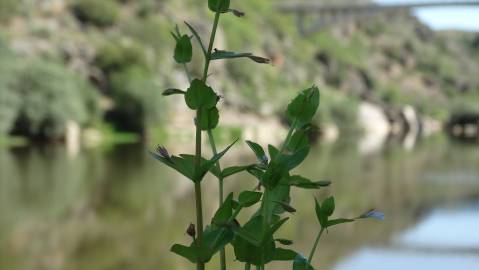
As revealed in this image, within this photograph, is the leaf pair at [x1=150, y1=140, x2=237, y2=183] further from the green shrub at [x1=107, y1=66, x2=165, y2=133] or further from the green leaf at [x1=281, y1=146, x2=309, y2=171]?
the green shrub at [x1=107, y1=66, x2=165, y2=133]

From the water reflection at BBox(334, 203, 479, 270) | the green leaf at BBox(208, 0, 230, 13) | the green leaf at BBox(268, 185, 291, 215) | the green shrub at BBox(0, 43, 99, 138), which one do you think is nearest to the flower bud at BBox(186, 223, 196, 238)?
the green leaf at BBox(268, 185, 291, 215)

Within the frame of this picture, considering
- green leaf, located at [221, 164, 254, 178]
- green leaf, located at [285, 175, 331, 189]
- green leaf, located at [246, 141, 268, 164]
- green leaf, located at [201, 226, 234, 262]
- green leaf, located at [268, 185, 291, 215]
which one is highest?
green leaf, located at [246, 141, 268, 164]

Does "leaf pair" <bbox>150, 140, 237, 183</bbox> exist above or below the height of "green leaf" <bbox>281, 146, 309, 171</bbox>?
below

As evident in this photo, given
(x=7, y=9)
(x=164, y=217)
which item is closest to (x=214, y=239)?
(x=164, y=217)

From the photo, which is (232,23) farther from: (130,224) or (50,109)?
(130,224)

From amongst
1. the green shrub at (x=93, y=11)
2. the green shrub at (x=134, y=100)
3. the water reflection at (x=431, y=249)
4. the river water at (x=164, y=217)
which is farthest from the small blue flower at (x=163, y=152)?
the green shrub at (x=93, y=11)

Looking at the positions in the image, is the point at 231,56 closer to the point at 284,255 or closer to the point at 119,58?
the point at 284,255

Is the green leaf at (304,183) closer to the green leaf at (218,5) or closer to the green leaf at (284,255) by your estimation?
the green leaf at (284,255)
